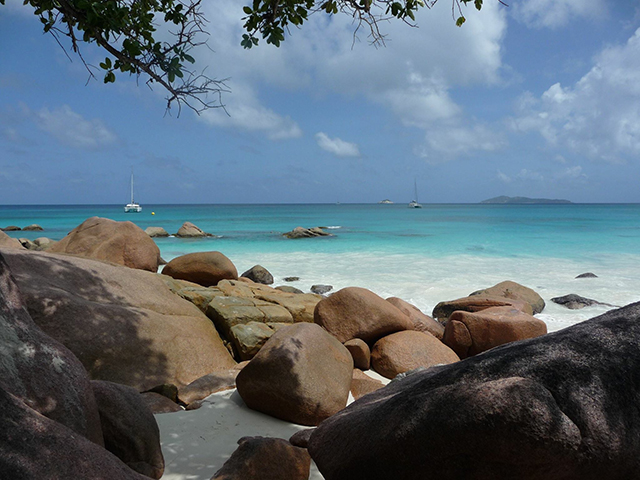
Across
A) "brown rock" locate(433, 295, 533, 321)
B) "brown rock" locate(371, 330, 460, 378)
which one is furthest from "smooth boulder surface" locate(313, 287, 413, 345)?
"brown rock" locate(433, 295, 533, 321)

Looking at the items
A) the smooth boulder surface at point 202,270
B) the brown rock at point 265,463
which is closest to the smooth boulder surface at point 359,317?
the brown rock at point 265,463

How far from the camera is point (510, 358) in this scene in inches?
89.4

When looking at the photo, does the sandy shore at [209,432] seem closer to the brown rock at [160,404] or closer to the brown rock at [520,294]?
the brown rock at [160,404]

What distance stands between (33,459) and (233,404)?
3210 millimetres

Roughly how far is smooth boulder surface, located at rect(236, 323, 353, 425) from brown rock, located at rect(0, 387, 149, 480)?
8.38 ft

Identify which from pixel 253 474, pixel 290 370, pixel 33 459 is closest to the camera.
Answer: pixel 33 459

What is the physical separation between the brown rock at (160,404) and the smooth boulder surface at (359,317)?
2924mm

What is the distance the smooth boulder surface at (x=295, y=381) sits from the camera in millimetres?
4393

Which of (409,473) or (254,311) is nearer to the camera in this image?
(409,473)

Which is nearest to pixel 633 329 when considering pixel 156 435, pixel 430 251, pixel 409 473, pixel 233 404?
pixel 409 473

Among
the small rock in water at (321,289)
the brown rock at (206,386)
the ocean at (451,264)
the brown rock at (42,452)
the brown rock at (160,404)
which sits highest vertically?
the brown rock at (42,452)

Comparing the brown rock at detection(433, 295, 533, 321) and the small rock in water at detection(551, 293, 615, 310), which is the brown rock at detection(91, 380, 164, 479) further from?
the small rock in water at detection(551, 293, 615, 310)

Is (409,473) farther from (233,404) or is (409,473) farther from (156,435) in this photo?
(233,404)

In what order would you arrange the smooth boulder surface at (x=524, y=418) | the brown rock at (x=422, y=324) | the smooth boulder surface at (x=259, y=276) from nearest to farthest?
the smooth boulder surface at (x=524, y=418) < the brown rock at (x=422, y=324) < the smooth boulder surface at (x=259, y=276)
